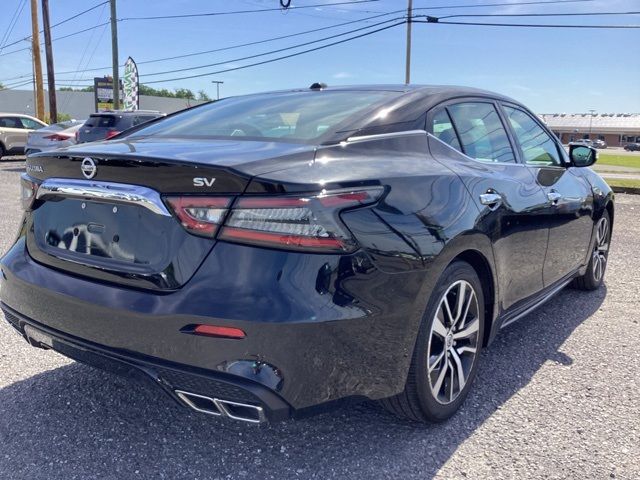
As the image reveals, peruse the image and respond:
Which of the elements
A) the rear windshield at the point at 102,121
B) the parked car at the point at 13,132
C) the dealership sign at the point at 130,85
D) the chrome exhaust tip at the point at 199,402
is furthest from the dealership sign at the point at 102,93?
the chrome exhaust tip at the point at 199,402

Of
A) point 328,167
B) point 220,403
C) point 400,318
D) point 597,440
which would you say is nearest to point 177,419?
point 220,403

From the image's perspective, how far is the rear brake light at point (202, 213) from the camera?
2.02 metres

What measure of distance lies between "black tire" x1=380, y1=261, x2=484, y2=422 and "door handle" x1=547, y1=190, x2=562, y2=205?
1.09 m

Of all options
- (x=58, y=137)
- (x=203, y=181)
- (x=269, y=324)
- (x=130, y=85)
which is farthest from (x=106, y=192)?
(x=130, y=85)

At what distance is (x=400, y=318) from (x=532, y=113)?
2.55 metres

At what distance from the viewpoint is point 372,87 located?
331 centimetres

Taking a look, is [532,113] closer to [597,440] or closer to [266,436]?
Result: [597,440]

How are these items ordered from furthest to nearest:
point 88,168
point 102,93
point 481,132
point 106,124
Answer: point 102,93 → point 106,124 → point 481,132 → point 88,168

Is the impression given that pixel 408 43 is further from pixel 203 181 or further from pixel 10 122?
pixel 203 181

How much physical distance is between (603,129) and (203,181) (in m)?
108

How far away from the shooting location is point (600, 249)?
16.4 ft

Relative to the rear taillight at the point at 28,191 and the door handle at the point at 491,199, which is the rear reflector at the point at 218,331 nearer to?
the rear taillight at the point at 28,191

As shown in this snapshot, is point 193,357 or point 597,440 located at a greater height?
point 193,357

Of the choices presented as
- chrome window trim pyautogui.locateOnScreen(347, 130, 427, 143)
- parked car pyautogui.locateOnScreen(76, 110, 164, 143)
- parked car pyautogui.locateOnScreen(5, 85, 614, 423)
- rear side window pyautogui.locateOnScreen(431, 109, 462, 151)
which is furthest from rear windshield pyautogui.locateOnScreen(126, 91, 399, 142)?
parked car pyautogui.locateOnScreen(76, 110, 164, 143)
